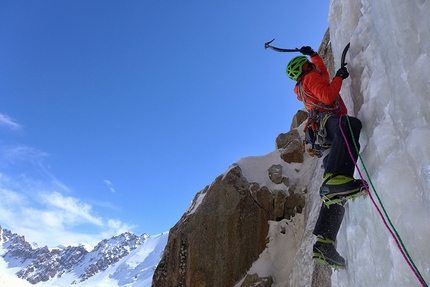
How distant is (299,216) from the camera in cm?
1228

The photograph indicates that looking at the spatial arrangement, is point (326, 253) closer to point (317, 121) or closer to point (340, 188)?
point (340, 188)

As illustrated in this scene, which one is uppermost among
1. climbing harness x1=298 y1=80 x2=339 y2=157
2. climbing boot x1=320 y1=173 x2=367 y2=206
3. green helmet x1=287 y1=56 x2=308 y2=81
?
green helmet x1=287 y1=56 x2=308 y2=81

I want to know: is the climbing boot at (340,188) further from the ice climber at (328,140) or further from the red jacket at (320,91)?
the red jacket at (320,91)

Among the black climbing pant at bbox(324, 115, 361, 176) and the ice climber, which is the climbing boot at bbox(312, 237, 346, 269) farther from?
the black climbing pant at bbox(324, 115, 361, 176)

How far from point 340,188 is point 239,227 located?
9.06m

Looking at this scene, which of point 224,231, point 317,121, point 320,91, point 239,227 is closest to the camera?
point 320,91

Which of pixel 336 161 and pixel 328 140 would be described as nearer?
pixel 336 161

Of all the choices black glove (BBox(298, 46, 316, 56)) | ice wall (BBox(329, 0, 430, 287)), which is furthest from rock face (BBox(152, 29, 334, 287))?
ice wall (BBox(329, 0, 430, 287))

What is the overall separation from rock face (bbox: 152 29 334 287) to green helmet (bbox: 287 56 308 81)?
7.02 meters

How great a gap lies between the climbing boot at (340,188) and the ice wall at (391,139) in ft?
0.47

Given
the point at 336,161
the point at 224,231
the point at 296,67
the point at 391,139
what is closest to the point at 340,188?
the point at 336,161

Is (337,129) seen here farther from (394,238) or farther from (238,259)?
(238,259)

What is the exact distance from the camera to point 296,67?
4.56 meters

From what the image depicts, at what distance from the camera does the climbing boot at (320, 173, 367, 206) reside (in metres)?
3.32
